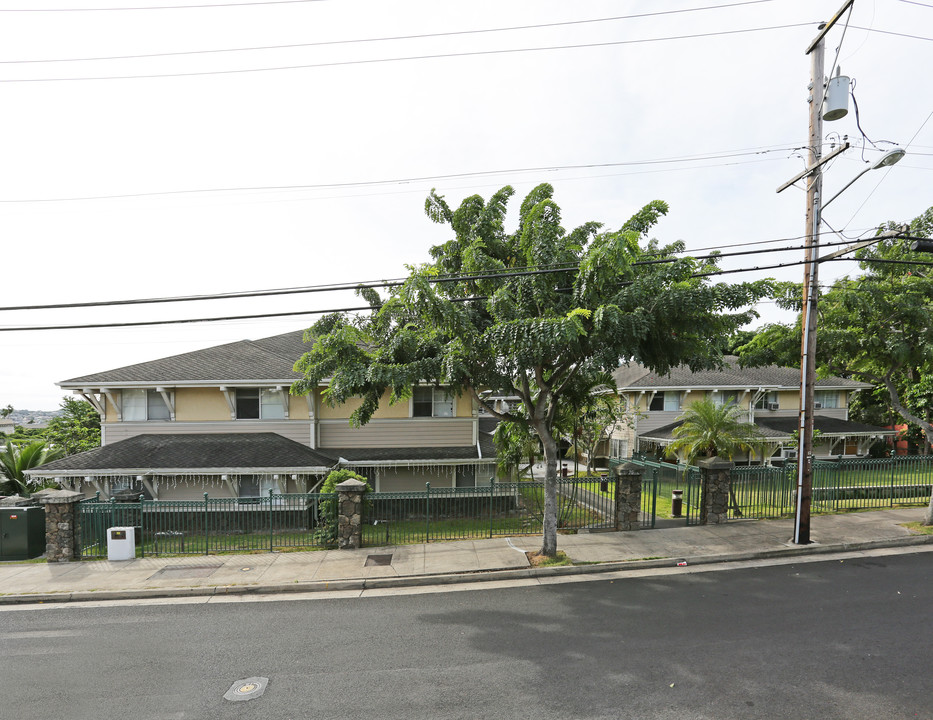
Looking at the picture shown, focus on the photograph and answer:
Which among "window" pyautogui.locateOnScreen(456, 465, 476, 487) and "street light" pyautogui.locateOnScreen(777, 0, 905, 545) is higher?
"street light" pyautogui.locateOnScreen(777, 0, 905, 545)

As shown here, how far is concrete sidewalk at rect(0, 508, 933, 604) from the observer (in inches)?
416

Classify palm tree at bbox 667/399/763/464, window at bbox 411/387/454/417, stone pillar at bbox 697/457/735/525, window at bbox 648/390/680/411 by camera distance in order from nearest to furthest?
stone pillar at bbox 697/457/735/525 < palm tree at bbox 667/399/763/464 < window at bbox 411/387/454/417 < window at bbox 648/390/680/411

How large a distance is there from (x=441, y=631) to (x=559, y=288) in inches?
292

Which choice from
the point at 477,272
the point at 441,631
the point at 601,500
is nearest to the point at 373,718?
the point at 441,631

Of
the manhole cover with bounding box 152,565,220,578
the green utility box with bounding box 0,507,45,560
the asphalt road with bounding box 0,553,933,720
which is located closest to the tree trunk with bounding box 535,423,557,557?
the asphalt road with bounding box 0,553,933,720

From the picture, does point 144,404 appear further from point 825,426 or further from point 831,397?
point 831,397

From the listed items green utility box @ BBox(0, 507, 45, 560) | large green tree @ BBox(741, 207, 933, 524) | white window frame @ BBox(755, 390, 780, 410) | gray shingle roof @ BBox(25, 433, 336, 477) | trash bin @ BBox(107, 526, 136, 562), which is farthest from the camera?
white window frame @ BBox(755, 390, 780, 410)

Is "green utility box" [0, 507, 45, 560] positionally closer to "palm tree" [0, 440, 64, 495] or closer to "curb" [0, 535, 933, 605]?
"curb" [0, 535, 933, 605]

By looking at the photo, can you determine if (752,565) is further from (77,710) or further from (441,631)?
(77,710)

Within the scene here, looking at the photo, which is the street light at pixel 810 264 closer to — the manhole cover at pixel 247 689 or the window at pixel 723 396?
the manhole cover at pixel 247 689

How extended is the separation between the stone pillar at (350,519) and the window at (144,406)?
10.5 meters

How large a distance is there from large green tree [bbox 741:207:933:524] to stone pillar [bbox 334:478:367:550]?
1313 centimetres

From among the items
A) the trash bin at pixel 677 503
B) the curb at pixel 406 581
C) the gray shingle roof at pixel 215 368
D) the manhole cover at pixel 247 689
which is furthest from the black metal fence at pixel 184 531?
the trash bin at pixel 677 503

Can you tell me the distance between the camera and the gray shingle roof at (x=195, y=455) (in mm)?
16688
